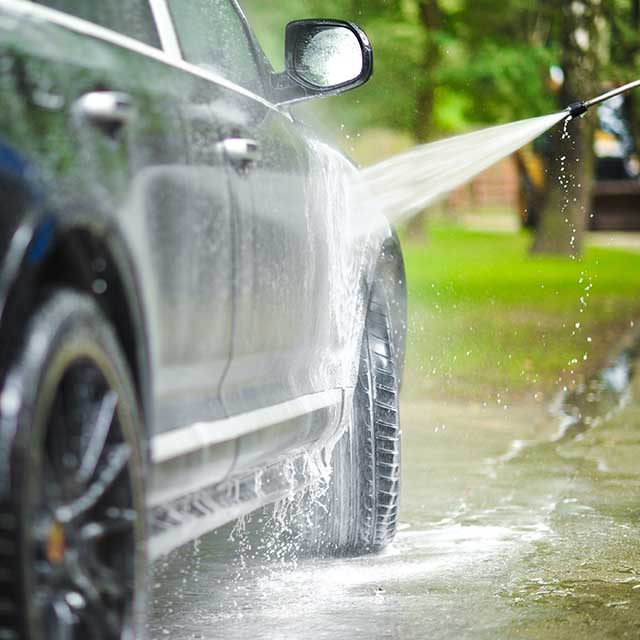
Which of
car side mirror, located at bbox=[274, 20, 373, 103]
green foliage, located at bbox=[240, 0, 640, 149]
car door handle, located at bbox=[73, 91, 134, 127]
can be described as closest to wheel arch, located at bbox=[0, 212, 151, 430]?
car door handle, located at bbox=[73, 91, 134, 127]

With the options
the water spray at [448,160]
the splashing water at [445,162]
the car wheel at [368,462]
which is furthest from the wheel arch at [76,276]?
the splashing water at [445,162]

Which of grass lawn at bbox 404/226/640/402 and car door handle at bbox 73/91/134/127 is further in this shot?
grass lawn at bbox 404/226/640/402

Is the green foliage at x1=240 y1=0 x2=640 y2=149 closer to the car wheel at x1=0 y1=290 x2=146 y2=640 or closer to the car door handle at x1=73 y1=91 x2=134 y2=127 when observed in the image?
the car door handle at x1=73 y1=91 x2=134 y2=127

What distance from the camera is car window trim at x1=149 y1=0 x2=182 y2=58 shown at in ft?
14.0

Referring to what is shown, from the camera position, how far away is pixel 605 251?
3347cm

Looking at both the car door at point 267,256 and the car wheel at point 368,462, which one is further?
the car wheel at point 368,462

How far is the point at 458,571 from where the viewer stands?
5.69 m

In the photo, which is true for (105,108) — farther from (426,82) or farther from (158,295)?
(426,82)

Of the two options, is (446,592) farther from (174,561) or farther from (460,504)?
(460,504)

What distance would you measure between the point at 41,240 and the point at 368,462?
9.31 ft

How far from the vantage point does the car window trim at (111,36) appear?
11.2 feet

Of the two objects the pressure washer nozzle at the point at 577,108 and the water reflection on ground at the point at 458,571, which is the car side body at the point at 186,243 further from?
the pressure washer nozzle at the point at 577,108

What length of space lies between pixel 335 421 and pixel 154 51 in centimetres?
160

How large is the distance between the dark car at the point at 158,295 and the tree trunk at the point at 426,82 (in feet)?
78.8
